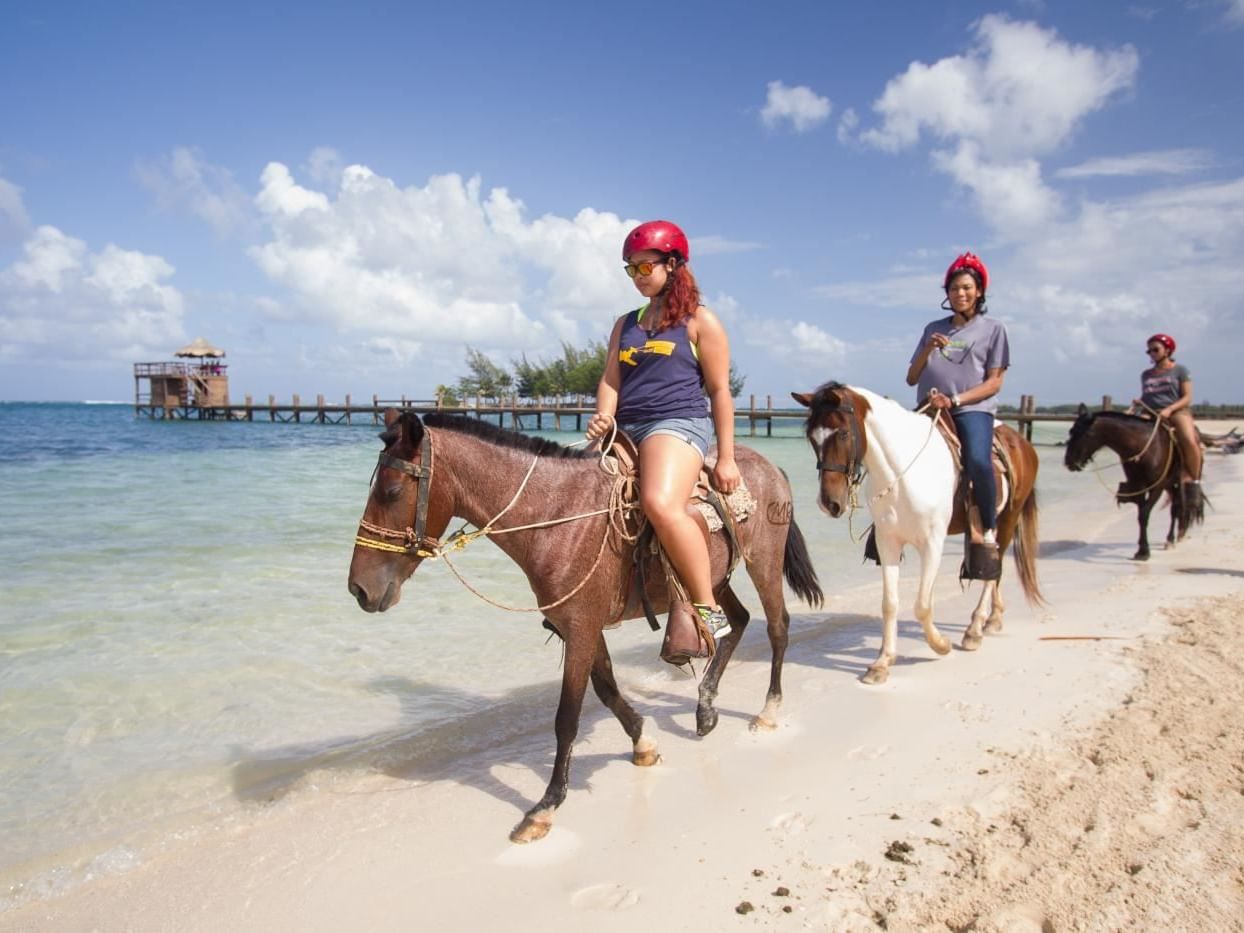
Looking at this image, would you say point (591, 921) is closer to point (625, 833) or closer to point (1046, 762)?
point (625, 833)

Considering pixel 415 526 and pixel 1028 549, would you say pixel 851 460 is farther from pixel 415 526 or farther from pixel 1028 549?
pixel 1028 549

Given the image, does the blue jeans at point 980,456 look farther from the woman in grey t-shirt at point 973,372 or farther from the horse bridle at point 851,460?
the horse bridle at point 851,460

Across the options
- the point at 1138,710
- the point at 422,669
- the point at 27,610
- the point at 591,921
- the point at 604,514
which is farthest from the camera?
the point at 27,610

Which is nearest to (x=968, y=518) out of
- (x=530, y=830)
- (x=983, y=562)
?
(x=983, y=562)

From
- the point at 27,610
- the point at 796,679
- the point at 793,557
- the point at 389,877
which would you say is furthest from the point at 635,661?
the point at 27,610

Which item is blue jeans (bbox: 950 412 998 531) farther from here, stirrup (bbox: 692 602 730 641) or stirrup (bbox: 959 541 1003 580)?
stirrup (bbox: 692 602 730 641)

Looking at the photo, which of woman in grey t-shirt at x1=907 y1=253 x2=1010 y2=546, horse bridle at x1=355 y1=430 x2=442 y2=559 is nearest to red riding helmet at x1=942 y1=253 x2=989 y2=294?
woman in grey t-shirt at x1=907 y1=253 x2=1010 y2=546

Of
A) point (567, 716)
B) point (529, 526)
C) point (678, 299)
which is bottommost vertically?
point (567, 716)

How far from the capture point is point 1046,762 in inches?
130

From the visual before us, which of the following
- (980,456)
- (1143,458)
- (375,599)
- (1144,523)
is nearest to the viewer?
(375,599)

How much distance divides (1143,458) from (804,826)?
8936 millimetres

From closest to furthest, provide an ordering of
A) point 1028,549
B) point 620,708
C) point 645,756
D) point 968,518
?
point 620,708 → point 645,756 → point 968,518 → point 1028,549

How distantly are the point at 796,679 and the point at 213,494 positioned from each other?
13773mm

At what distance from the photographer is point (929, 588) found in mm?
4918
